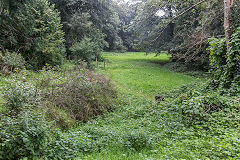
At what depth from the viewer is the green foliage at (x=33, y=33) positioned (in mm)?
13359

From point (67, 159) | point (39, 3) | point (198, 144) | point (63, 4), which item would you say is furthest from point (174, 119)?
point (63, 4)

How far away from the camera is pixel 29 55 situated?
1474 centimetres

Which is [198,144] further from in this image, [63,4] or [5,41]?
[63,4]

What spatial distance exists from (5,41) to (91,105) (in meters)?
9.27

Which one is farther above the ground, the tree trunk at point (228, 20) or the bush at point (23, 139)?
the tree trunk at point (228, 20)

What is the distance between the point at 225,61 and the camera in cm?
834

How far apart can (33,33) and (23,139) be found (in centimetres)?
1319

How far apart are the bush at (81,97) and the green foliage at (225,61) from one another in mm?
5326

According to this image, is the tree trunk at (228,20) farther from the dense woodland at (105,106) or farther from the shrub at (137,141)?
the shrub at (137,141)

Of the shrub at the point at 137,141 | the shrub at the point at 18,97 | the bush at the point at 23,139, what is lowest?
the shrub at the point at 137,141

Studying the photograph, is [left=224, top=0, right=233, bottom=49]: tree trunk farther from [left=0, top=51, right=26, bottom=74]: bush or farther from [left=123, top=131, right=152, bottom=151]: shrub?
[left=0, top=51, right=26, bottom=74]: bush

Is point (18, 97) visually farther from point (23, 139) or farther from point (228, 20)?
point (228, 20)

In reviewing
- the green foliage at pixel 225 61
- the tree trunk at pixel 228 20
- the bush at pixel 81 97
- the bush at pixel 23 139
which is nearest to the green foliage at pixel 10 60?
the bush at pixel 81 97

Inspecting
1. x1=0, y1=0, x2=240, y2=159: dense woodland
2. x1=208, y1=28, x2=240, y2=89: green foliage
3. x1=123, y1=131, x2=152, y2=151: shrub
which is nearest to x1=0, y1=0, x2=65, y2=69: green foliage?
x1=0, y1=0, x2=240, y2=159: dense woodland
